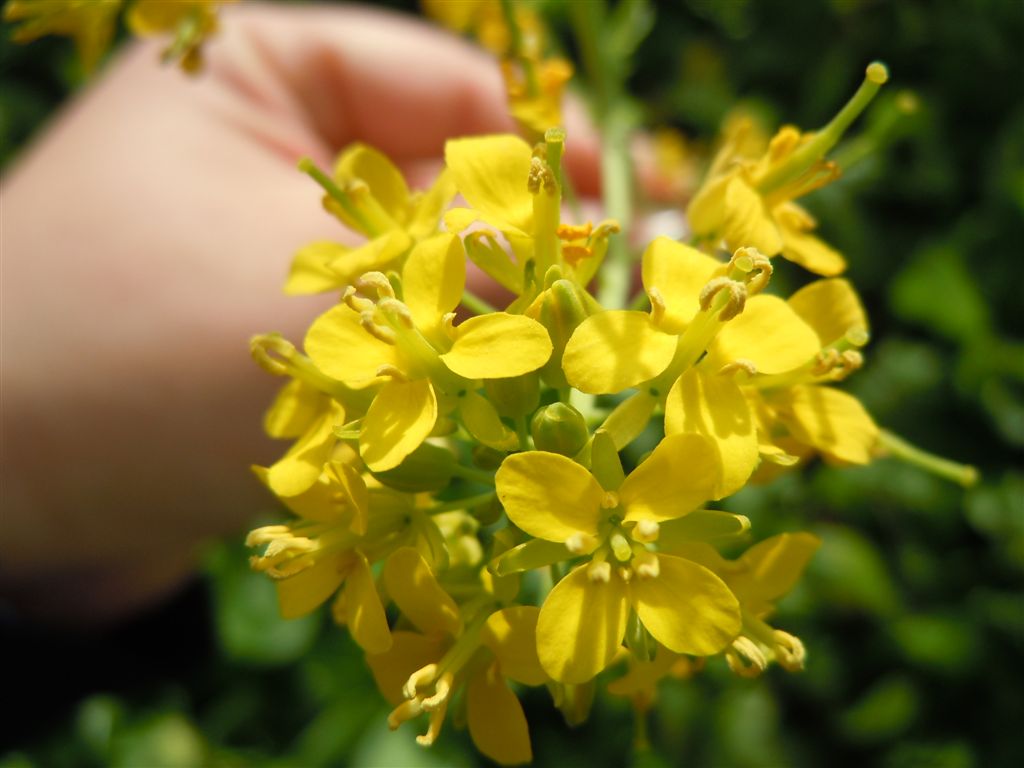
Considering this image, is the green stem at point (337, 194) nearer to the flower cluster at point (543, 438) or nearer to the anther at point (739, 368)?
the flower cluster at point (543, 438)

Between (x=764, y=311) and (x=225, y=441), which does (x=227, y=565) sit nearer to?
(x=225, y=441)

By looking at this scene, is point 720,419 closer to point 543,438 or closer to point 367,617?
point 543,438

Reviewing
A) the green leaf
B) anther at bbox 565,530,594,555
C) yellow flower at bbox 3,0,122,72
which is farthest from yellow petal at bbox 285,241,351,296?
the green leaf

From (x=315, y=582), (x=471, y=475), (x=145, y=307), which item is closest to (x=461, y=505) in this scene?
(x=471, y=475)

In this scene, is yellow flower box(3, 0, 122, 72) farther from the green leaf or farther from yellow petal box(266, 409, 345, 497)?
the green leaf

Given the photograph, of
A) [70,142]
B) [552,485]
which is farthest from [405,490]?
[70,142]

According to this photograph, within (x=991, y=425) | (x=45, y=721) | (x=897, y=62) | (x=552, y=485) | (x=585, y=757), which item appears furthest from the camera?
(x=897, y=62)
